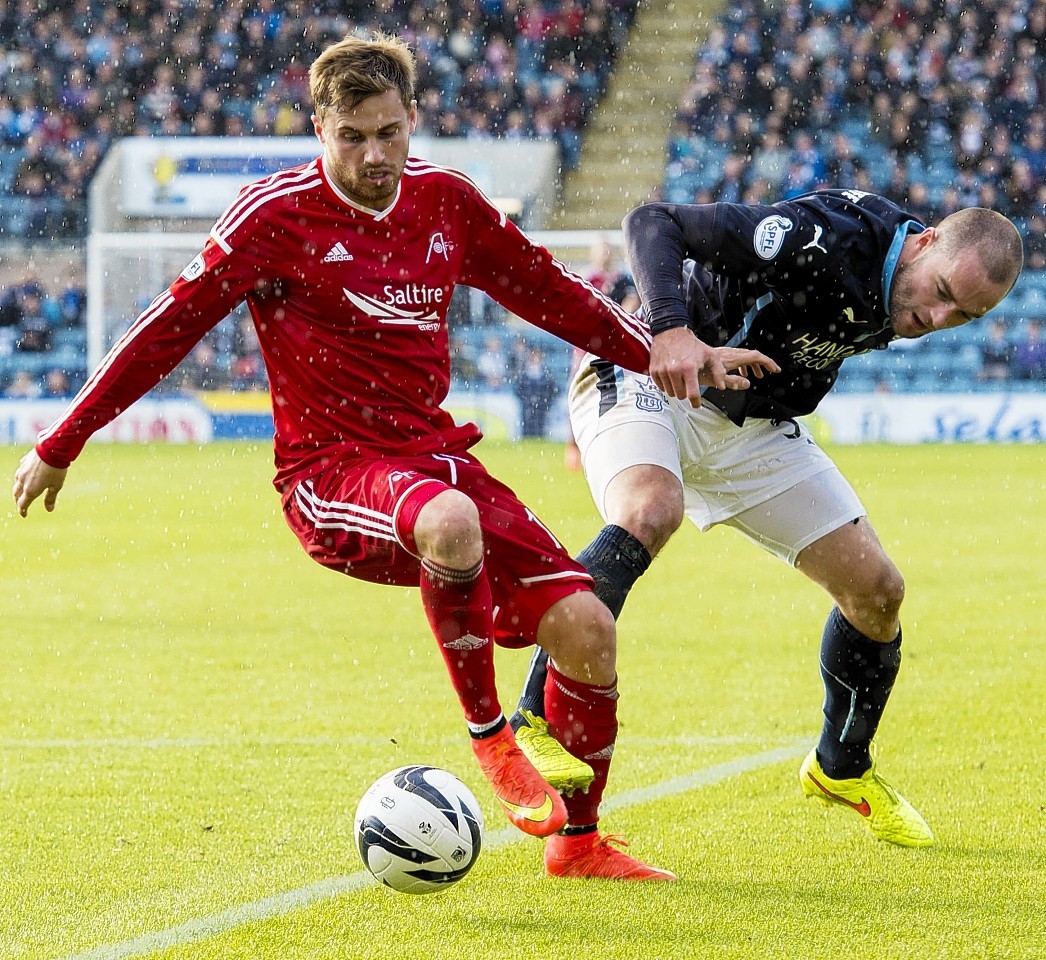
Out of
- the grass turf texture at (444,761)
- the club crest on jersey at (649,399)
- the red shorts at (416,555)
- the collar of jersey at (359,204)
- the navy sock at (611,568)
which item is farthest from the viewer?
the club crest on jersey at (649,399)

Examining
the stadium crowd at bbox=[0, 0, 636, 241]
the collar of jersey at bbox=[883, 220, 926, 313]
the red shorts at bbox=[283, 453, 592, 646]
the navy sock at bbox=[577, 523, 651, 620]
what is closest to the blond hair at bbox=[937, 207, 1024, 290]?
the collar of jersey at bbox=[883, 220, 926, 313]

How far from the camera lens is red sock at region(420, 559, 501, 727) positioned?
12.0 feet

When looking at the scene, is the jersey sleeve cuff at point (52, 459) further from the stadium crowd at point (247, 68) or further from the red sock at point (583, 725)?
the stadium crowd at point (247, 68)

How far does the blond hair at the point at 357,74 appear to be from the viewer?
3.83 metres

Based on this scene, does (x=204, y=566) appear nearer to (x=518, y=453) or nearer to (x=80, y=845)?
(x=80, y=845)

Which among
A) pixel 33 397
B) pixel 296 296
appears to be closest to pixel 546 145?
pixel 33 397

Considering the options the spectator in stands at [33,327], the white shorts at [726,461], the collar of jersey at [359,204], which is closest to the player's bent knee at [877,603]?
the white shorts at [726,461]

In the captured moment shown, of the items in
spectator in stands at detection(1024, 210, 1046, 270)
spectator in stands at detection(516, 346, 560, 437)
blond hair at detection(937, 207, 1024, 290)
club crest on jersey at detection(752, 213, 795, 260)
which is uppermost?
blond hair at detection(937, 207, 1024, 290)

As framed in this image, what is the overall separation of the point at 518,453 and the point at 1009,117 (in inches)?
440

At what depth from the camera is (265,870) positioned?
3980mm

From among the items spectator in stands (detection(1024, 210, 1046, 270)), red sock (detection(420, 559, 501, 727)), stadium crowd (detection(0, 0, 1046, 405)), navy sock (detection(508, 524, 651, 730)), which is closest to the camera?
red sock (detection(420, 559, 501, 727))

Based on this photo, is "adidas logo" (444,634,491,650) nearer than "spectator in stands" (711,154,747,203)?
Yes

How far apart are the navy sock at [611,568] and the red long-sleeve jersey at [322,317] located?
48 cm

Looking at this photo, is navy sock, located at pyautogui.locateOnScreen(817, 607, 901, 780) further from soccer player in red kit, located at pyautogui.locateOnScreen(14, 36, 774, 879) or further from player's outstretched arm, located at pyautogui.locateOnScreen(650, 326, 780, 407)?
player's outstretched arm, located at pyautogui.locateOnScreen(650, 326, 780, 407)
